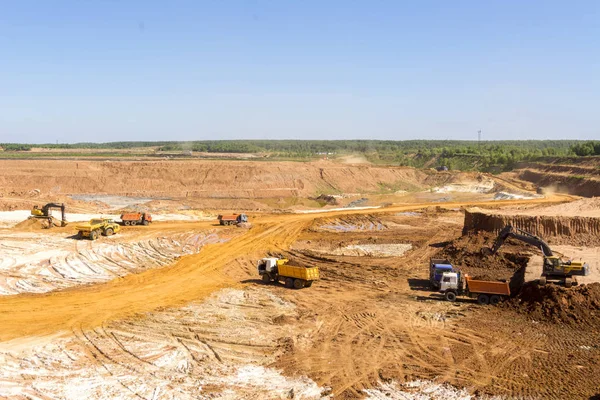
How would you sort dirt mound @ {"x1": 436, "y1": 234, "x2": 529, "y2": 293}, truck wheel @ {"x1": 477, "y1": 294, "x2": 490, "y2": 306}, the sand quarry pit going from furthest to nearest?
dirt mound @ {"x1": 436, "y1": 234, "x2": 529, "y2": 293}, truck wheel @ {"x1": 477, "y1": 294, "x2": 490, "y2": 306}, the sand quarry pit

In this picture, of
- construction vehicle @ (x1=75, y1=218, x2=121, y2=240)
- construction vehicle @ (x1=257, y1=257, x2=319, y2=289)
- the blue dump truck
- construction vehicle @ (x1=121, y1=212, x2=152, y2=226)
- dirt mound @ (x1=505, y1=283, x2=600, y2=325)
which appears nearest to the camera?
dirt mound @ (x1=505, y1=283, x2=600, y2=325)

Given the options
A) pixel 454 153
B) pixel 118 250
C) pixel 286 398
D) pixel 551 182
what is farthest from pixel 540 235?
pixel 454 153

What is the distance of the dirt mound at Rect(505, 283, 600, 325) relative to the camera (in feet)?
80.2

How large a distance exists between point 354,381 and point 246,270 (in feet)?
57.2

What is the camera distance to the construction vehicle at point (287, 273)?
3070cm

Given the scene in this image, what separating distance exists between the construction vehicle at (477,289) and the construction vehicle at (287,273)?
7.19 meters

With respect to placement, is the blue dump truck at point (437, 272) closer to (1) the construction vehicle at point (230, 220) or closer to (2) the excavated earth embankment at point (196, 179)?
(1) the construction vehicle at point (230, 220)

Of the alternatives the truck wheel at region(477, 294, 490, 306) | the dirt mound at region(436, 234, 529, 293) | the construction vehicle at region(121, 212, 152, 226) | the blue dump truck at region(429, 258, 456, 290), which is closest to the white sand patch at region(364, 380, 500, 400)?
the truck wheel at region(477, 294, 490, 306)

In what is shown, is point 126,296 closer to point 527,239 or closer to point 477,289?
point 477,289

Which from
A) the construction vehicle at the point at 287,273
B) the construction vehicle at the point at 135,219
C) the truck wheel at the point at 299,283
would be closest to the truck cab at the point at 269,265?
the construction vehicle at the point at 287,273

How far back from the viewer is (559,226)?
38.8 metres

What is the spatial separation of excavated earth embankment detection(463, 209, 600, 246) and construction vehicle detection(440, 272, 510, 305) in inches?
531

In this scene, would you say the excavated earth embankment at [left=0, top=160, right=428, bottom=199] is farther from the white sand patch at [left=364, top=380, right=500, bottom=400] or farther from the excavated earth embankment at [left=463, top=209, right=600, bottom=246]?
the white sand patch at [left=364, top=380, right=500, bottom=400]

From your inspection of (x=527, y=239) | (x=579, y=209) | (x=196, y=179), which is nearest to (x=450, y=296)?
(x=527, y=239)
